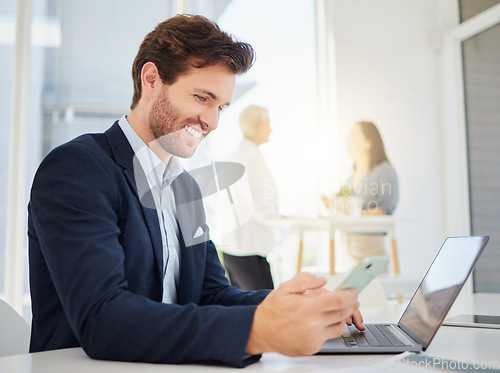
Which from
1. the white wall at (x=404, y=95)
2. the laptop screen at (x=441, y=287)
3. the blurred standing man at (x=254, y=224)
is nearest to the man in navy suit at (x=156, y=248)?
the laptop screen at (x=441, y=287)

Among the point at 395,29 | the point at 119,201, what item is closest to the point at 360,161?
the point at 395,29

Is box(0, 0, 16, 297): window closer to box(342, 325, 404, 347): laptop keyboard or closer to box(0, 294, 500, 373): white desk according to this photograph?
box(0, 294, 500, 373): white desk

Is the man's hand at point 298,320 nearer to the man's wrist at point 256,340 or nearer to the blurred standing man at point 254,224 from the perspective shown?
the man's wrist at point 256,340

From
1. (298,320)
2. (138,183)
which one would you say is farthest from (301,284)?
(138,183)

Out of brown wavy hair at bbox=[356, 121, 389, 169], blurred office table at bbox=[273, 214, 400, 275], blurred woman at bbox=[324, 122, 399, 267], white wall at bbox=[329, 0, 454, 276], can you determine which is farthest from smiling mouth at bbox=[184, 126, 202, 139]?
white wall at bbox=[329, 0, 454, 276]

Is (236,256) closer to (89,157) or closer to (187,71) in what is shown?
(187,71)

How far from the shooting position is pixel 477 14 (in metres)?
4.58

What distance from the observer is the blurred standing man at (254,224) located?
2.89 metres

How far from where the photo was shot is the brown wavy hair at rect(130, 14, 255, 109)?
3.67 ft

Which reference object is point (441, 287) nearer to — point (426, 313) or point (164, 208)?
point (426, 313)

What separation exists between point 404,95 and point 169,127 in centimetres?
420

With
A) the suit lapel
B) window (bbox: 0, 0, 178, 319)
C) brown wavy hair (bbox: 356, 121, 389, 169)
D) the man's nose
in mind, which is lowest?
the suit lapel

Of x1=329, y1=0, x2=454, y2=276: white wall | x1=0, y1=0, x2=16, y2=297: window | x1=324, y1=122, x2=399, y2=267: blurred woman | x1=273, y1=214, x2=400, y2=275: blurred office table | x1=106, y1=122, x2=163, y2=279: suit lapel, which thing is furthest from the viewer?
x1=329, y1=0, x2=454, y2=276: white wall

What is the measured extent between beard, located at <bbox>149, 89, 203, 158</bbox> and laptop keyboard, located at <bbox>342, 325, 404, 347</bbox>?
1.74 feet
